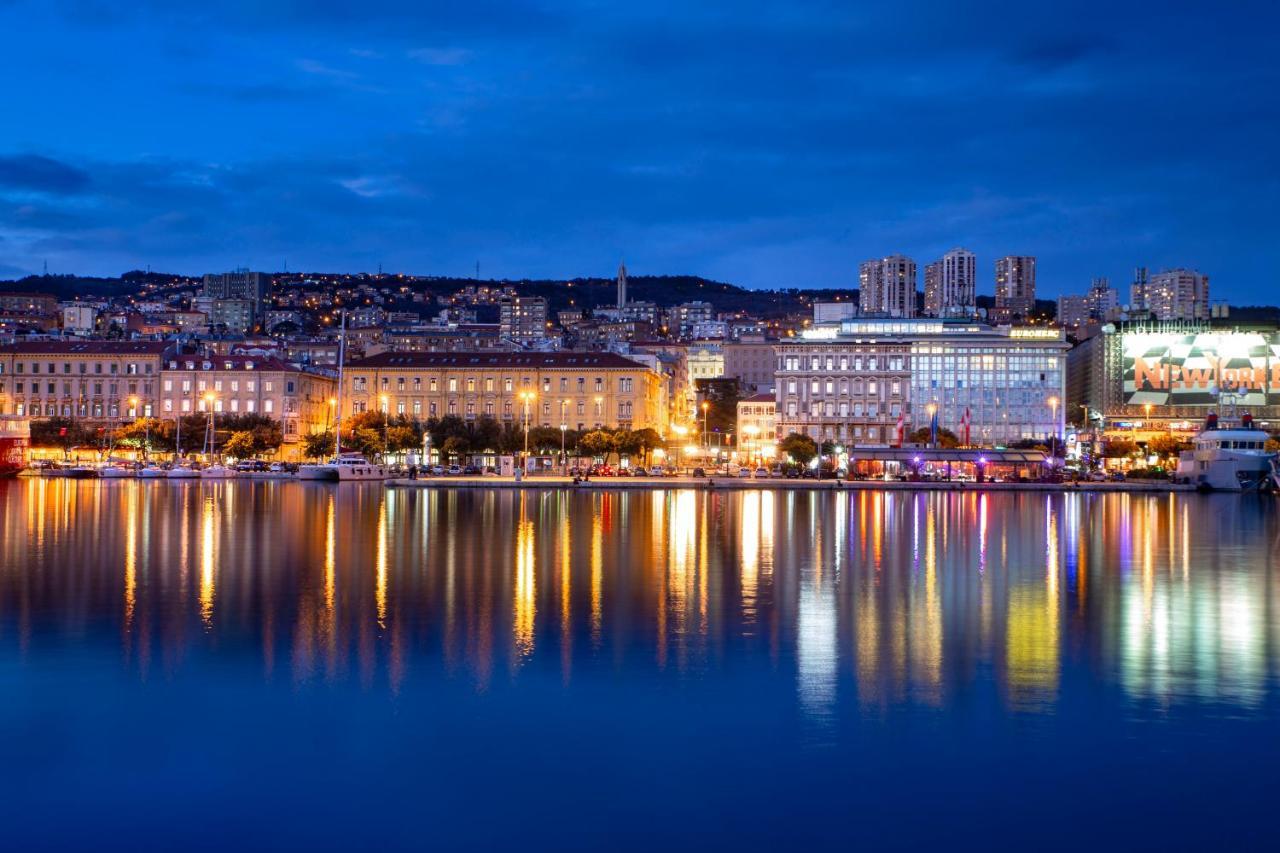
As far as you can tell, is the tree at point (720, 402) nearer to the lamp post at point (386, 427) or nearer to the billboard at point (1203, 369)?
the billboard at point (1203, 369)

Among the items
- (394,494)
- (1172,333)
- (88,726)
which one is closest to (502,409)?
(394,494)

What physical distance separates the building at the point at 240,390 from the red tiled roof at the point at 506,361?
5.70 m

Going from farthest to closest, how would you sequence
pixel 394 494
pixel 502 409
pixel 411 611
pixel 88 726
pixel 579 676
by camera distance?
pixel 502 409 → pixel 394 494 → pixel 411 611 → pixel 579 676 → pixel 88 726

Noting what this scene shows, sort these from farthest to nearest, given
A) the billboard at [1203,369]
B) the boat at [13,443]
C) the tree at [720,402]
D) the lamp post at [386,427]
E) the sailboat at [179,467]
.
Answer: the tree at [720,402]
the billboard at [1203,369]
the lamp post at [386,427]
the sailboat at [179,467]
the boat at [13,443]

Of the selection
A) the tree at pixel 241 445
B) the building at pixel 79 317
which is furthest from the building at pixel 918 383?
the building at pixel 79 317

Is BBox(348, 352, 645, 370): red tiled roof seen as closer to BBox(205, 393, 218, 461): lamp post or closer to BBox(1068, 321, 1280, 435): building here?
BBox(205, 393, 218, 461): lamp post

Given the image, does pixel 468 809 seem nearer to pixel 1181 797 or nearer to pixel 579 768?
pixel 579 768

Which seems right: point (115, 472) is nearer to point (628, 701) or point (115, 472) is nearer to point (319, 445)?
point (319, 445)

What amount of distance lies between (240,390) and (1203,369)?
8734cm

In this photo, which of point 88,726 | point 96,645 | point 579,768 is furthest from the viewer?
point 96,645

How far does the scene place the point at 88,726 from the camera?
12516 mm

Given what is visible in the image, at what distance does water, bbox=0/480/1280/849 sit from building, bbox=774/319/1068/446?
84.9 metres

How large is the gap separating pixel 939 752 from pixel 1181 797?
2056 mm

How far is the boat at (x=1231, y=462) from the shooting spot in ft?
271
